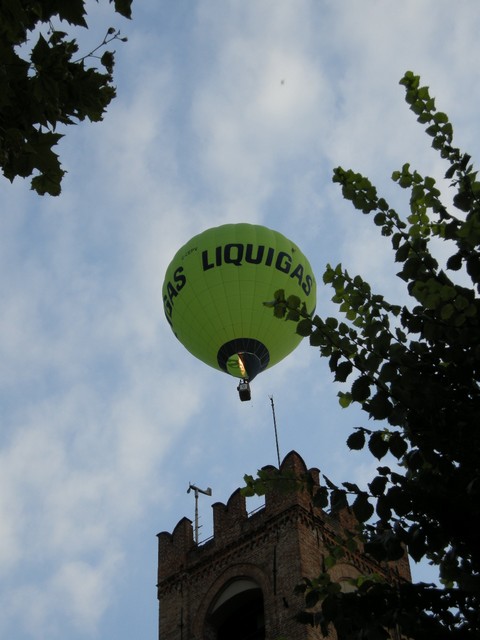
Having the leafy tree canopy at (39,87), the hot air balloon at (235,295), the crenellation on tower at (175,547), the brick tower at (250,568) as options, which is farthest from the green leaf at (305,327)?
the crenellation on tower at (175,547)

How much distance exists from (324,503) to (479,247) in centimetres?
233

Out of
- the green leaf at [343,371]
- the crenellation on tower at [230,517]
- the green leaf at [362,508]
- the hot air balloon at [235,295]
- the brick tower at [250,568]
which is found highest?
the hot air balloon at [235,295]

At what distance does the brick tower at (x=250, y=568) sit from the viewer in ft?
78.4

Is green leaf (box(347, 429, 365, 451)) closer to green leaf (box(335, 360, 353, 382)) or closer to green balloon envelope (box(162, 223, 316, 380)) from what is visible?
green leaf (box(335, 360, 353, 382))

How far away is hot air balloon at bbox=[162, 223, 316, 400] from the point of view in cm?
2631

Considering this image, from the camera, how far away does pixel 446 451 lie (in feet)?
23.5

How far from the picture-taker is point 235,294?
26.3m

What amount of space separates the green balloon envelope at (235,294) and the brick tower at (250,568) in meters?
2.95

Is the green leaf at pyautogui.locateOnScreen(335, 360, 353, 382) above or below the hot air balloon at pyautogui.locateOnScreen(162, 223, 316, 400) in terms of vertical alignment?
below

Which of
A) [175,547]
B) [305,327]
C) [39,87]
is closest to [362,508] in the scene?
[305,327]

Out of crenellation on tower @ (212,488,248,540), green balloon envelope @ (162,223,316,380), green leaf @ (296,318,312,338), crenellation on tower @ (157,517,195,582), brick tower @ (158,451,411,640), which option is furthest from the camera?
crenellation on tower @ (157,517,195,582)

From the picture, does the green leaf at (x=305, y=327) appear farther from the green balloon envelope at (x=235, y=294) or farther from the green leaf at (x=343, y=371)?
the green balloon envelope at (x=235, y=294)

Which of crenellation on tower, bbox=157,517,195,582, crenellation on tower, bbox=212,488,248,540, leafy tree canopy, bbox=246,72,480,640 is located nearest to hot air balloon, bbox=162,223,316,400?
crenellation on tower, bbox=212,488,248,540

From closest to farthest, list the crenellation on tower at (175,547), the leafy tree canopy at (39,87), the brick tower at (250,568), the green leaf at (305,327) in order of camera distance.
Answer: the leafy tree canopy at (39,87)
the green leaf at (305,327)
the brick tower at (250,568)
the crenellation on tower at (175,547)
